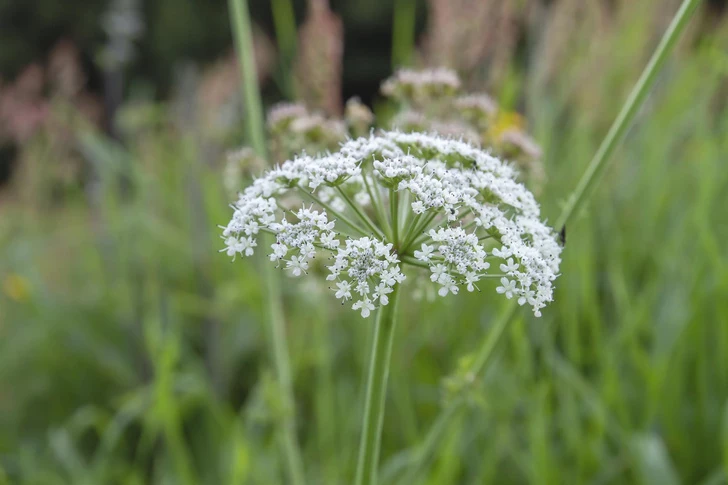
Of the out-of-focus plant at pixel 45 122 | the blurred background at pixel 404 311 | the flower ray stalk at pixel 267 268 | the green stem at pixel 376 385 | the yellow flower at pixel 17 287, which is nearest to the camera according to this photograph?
the green stem at pixel 376 385

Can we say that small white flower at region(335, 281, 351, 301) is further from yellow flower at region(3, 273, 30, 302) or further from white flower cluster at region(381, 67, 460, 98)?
yellow flower at region(3, 273, 30, 302)

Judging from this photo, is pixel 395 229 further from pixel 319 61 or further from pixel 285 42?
pixel 285 42

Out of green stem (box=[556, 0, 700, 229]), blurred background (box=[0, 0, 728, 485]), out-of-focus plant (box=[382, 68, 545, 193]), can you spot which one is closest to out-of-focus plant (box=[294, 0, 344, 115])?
blurred background (box=[0, 0, 728, 485])

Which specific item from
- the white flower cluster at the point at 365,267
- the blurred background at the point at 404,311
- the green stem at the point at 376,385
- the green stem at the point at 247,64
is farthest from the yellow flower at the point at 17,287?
the white flower cluster at the point at 365,267

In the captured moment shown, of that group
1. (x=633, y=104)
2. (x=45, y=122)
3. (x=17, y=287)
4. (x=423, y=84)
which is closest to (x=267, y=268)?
(x=423, y=84)

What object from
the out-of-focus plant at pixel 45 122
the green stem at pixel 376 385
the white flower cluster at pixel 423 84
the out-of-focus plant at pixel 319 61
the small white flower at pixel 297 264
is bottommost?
the green stem at pixel 376 385

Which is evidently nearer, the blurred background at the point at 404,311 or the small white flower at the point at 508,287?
the small white flower at the point at 508,287

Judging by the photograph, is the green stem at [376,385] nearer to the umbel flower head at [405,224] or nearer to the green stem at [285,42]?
the umbel flower head at [405,224]
